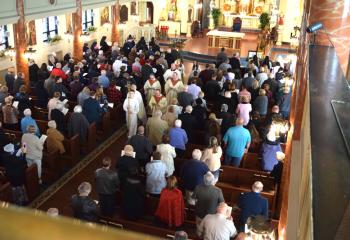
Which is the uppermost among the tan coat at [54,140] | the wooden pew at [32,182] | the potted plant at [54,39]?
the potted plant at [54,39]

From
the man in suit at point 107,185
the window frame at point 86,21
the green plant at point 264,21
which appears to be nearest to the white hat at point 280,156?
the man in suit at point 107,185

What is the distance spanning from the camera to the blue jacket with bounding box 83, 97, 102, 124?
1150cm

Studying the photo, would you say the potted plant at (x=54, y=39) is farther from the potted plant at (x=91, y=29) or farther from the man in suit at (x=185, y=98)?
the man in suit at (x=185, y=98)

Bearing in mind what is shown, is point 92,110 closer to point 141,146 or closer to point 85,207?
point 141,146

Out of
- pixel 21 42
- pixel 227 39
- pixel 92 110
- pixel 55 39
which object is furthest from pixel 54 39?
pixel 227 39

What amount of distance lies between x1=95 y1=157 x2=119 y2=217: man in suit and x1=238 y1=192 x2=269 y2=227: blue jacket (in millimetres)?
2349

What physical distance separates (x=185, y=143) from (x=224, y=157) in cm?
104

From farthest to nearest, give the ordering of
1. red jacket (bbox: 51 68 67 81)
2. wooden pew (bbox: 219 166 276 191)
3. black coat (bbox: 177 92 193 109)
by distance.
A: red jacket (bbox: 51 68 67 81), black coat (bbox: 177 92 193 109), wooden pew (bbox: 219 166 276 191)

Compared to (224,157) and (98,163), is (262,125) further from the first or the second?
(98,163)

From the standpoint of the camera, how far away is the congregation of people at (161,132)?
7.14m

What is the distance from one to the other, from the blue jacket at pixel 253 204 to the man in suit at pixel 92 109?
5.88 metres

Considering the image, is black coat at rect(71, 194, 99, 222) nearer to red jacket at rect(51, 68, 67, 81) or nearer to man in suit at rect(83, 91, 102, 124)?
man in suit at rect(83, 91, 102, 124)

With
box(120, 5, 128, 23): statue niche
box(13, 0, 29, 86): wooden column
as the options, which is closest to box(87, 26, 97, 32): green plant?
box(120, 5, 128, 23): statue niche

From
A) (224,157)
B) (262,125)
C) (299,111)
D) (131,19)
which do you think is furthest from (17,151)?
(131,19)
